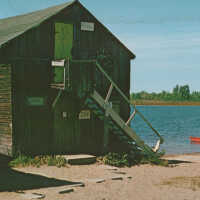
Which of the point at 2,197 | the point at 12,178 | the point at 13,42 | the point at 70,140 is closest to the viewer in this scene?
the point at 2,197

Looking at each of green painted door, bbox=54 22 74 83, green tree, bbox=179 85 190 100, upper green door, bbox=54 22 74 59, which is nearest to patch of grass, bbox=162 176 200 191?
green painted door, bbox=54 22 74 83

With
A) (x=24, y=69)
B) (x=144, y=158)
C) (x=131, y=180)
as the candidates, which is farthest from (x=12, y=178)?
(x=144, y=158)

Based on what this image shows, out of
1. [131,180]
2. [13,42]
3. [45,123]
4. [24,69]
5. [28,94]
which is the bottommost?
[131,180]

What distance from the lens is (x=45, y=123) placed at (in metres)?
19.9

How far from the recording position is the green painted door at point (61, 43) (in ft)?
66.3

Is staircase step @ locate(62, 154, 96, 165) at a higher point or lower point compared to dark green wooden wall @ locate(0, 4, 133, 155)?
lower

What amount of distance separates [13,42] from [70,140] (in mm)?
5709

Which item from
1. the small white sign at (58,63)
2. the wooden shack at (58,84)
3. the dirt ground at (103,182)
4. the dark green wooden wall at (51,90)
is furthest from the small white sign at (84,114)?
the small white sign at (58,63)

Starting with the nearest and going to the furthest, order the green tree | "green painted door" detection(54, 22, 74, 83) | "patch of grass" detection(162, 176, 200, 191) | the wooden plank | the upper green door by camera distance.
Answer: "patch of grass" detection(162, 176, 200, 191), the wooden plank, "green painted door" detection(54, 22, 74, 83), the upper green door, the green tree

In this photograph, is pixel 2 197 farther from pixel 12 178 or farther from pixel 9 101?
pixel 9 101

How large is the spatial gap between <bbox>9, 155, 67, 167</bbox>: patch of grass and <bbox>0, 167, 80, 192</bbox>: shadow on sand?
127 centimetres

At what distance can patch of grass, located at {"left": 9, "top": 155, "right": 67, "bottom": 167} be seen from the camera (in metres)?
18.2

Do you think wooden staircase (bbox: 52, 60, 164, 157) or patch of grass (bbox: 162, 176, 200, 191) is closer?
patch of grass (bbox: 162, 176, 200, 191)

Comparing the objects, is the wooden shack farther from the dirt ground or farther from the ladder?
the dirt ground
